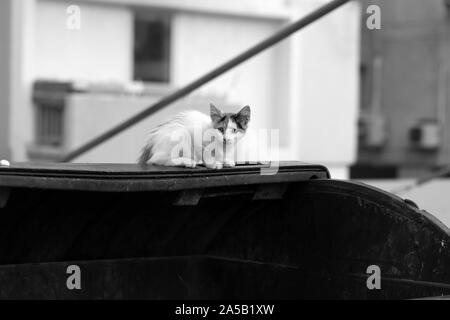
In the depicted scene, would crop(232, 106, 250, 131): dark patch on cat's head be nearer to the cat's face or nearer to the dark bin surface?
the cat's face

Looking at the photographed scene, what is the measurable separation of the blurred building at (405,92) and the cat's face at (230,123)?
17242mm

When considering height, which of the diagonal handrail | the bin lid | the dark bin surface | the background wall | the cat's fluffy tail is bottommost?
the dark bin surface

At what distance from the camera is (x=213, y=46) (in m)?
16.9

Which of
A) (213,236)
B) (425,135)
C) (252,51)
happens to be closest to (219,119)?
(213,236)

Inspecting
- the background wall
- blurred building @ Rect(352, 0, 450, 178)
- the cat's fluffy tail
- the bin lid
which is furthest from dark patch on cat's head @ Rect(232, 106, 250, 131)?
blurred building @ Rect(352, 0, 450, 178)

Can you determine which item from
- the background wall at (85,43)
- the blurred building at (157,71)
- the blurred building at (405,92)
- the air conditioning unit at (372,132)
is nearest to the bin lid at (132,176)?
the blurred building at (157,71)

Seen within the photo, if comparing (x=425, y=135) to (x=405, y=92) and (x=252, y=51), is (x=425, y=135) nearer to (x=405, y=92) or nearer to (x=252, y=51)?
(x=405, y=92)

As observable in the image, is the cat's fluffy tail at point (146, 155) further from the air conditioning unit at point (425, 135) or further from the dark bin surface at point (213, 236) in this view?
the air conditioning unit at point (425, 135)

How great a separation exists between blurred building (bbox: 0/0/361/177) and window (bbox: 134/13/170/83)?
0.06ft

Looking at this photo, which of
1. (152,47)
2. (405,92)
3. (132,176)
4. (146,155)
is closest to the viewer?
(132,176)

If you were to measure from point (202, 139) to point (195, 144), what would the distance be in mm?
59

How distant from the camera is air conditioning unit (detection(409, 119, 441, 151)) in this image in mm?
23422

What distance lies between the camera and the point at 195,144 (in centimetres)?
650

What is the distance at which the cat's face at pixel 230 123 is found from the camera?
6344mm
